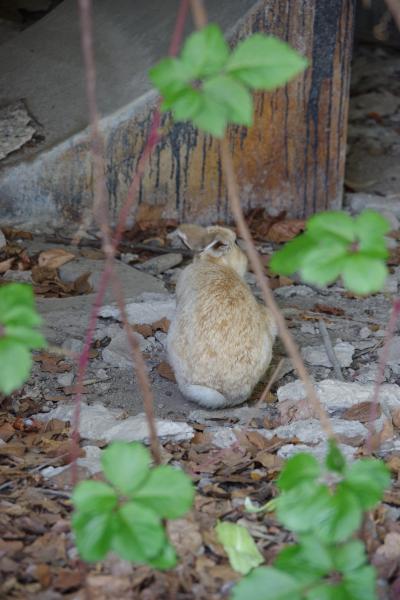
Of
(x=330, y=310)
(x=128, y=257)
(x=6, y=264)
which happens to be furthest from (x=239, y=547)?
(x=128, y=257)

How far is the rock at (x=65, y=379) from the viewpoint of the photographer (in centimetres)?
448

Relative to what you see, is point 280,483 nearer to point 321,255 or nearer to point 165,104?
Answer: point 321,255

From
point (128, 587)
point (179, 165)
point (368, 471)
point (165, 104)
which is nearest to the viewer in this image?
point (165, 104)

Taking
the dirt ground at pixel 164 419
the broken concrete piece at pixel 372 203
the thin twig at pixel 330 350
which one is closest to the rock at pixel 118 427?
the dirt ground at pixel 164 419

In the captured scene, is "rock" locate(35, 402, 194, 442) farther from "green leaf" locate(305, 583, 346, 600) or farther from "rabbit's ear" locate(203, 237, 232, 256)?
"green leaf" locate(305, 583, 346, 600)

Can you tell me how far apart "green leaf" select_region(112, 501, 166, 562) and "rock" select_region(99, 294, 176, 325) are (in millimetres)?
3142

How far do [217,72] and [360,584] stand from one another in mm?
1190

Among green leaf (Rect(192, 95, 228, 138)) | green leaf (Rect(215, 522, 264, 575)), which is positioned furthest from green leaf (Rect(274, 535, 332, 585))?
green leaf (Rect(192, 95, 228, 138))

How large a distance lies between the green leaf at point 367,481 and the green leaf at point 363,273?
17.7 inches

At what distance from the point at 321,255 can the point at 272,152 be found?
441 cm

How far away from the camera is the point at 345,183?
7383 mm

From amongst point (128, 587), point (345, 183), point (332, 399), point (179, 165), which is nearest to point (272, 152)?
point (179, 165)

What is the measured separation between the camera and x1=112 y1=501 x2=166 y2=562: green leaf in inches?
78.5

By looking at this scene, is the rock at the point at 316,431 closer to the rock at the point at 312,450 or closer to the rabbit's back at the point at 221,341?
the rock at the point at 312,450
